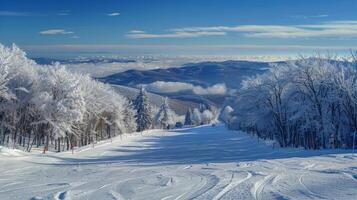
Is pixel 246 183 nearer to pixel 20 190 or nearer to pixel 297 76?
pixel 20 190

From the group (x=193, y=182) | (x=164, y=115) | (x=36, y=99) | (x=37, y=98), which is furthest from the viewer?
(x=164, y=115)

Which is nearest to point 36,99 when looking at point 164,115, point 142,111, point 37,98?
point 37,98

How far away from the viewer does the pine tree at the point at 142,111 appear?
411ft

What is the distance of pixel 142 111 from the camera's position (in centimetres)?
12900

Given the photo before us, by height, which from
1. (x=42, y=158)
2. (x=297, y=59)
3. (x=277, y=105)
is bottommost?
(x=42, y=158)

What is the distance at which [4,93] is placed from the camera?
57312mm

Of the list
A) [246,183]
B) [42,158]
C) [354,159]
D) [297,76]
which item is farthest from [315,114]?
[246,183]

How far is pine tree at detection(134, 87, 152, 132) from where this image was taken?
12525cm

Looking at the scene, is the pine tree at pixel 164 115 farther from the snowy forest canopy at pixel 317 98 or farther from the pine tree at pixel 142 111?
the snowy forest canopy at pixel 317 98

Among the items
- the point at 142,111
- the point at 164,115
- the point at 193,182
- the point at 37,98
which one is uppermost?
the point at 37,98

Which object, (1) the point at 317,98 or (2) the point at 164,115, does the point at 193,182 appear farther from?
(2) the point at 164,115

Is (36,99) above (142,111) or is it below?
above

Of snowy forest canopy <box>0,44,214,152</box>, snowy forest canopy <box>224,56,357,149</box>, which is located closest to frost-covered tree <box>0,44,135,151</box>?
snowy forest canopy <box>0,44,214,152</box>

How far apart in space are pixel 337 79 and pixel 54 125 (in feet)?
110
